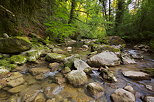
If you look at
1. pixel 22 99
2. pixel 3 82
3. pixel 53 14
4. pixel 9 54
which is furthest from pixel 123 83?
pixel 53 14

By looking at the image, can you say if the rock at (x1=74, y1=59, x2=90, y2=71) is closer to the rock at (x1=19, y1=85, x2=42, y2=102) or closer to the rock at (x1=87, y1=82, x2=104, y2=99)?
the rock at (x1=87, y1=82, x2=104, y2=99)

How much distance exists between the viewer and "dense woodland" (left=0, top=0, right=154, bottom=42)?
3.90 meters

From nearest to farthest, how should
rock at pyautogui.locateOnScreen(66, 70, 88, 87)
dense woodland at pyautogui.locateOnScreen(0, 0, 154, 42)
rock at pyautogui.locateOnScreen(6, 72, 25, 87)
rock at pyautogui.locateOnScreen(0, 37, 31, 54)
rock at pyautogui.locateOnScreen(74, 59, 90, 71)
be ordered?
rock at pyautogui.locateOnScreen(6, 72, 25, 87) → rock at pyautogui.locateOnScreen(66, 70, 88, 87) → rock at pyautogui.locateOnScreen(74, 59, 90, 71) → rock at pyautogui.locateOnScreen(0, 37, 31, 54) → dense woodland at pyautogui.locateOnScreen(0, 0, 154, 42)

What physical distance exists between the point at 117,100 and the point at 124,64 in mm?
2358

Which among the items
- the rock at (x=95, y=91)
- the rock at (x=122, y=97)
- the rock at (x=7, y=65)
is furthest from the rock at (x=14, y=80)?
the rock at (x=122, y=97)

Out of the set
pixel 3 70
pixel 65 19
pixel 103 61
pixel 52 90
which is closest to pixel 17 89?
pixel 52 90

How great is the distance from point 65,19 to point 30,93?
19.2 ft

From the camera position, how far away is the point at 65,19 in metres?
6.42

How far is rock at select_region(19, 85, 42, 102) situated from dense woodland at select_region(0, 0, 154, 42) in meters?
2.55

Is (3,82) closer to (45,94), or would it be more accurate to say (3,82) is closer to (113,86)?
(45,94)

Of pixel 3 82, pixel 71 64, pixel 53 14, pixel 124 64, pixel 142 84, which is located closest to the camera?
pixel 3 82

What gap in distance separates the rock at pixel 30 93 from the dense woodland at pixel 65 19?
2.55 meters

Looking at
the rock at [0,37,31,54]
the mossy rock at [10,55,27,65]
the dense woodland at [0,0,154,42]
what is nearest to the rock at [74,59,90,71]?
the mossy rock at [10,55,27,65]

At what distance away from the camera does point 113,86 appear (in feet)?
6.76
